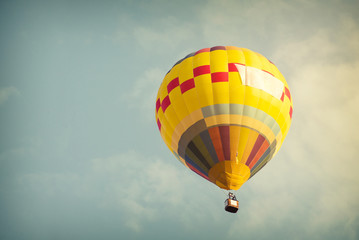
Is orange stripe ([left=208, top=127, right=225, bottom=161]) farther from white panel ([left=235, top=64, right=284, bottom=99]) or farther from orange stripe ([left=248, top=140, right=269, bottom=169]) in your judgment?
white panel ([left=235, top=64, right=284, bottom=99])

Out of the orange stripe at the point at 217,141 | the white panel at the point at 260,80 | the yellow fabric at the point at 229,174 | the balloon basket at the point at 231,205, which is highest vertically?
the white panel at the point at 260,80

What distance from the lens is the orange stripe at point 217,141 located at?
1334cm

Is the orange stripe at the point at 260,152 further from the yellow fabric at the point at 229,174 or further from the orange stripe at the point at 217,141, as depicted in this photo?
the orange stripe at the point at 217,141

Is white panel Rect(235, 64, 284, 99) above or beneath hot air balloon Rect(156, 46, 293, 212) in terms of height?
above

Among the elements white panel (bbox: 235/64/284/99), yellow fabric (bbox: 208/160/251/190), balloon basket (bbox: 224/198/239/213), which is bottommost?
balloon basket (bbox: 224/198/239/213)

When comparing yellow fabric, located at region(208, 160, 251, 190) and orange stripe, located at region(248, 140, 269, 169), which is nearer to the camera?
yellow fabric, located at region(208, 160, 251, 190)

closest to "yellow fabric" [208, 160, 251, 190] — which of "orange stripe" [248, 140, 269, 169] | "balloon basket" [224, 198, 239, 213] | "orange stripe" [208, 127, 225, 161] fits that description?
"orange stripe" [208, 127, 225, 161]

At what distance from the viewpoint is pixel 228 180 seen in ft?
43.1

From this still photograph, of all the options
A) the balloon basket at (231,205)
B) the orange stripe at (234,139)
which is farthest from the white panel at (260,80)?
the balloon basket at (231,205)

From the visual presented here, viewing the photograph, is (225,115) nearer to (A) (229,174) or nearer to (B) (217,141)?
(B) (217,141)

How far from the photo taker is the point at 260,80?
46.4 feet

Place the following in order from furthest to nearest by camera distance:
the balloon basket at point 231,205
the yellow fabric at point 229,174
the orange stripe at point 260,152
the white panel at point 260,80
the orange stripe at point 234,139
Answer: the white panel at point 260,80, the orange stripe at point 260,152, the orange stripe at point 234,139, the yellow fabric at point 229,174, the balloon basket at point 231,205

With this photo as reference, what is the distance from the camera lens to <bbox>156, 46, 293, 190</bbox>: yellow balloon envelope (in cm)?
→ 1338

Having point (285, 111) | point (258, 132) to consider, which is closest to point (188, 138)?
point (258, 132)
